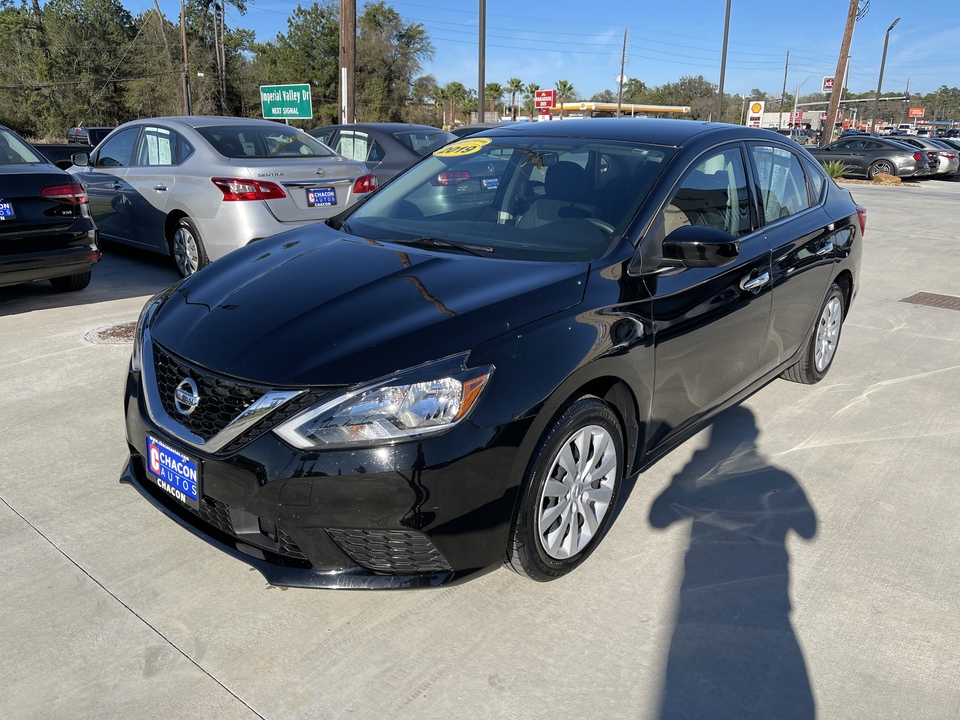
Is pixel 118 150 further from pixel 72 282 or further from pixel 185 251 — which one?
pixel 72 282

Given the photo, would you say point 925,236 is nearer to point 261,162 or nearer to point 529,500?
point 261,162

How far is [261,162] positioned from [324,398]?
5.36 metres

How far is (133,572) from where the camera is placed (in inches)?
113

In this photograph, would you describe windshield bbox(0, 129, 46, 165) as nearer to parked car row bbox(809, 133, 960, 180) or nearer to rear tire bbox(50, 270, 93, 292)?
rear tire bbox(50, 270, 93, 292)

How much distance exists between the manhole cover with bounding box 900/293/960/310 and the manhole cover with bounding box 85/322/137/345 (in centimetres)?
726

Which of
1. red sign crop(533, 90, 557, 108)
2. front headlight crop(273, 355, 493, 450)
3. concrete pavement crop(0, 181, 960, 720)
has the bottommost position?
concrete pavement crop(0, 181, 960, 720)

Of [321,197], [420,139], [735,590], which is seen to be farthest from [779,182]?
[420,139]

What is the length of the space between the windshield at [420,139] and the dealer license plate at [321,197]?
340cm

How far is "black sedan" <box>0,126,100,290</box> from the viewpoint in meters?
5.84

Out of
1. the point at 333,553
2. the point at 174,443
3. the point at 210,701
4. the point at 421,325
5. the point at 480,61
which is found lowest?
the point at 210,701

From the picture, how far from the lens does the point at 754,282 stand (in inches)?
147

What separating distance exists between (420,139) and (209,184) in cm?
449

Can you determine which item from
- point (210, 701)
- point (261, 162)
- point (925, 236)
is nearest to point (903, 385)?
point (210, 701)

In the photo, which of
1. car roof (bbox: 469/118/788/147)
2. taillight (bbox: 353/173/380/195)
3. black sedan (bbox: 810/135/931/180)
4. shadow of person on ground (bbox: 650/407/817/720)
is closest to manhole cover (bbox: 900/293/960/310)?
car roof (bbox: 469/118/788/147)
